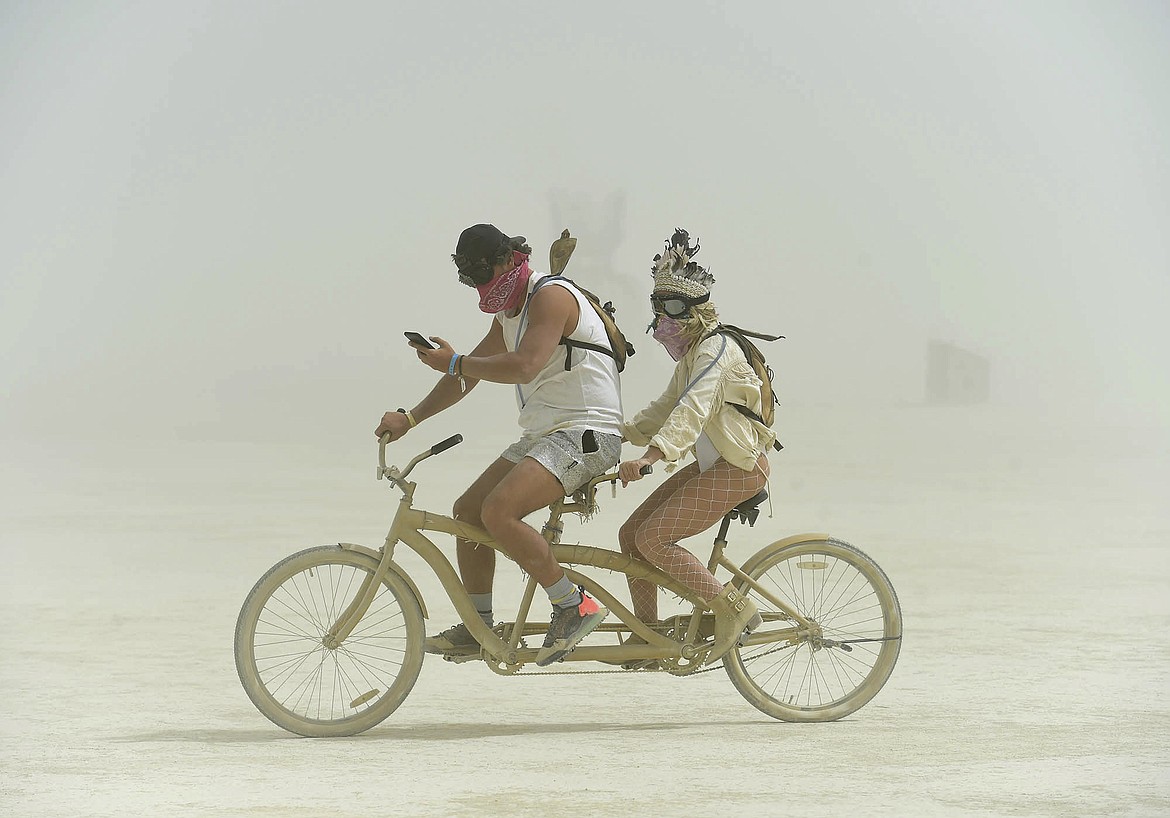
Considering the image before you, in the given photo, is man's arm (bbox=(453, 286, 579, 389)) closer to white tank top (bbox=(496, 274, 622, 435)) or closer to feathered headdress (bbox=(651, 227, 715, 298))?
white tank top (bbox=(496, 274, 622, 435))

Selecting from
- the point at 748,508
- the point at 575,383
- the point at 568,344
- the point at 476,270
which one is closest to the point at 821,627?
the point at 748,508

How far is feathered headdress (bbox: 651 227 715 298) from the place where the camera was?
611 cm

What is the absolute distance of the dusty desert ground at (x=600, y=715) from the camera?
5188 millimetres

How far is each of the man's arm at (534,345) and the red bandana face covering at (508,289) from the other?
10 cm

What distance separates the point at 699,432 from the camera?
594cm

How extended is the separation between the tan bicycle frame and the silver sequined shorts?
0.20 feet

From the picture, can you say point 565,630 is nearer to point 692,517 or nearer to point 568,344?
point 692,517

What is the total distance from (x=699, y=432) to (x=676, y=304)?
1.57 ft

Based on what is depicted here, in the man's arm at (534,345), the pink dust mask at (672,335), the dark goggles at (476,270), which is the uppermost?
the dark goggles at (476,270)

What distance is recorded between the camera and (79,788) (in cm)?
529

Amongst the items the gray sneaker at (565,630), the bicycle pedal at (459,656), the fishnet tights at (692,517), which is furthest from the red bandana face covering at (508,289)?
the bicycle pedal at (459,656)

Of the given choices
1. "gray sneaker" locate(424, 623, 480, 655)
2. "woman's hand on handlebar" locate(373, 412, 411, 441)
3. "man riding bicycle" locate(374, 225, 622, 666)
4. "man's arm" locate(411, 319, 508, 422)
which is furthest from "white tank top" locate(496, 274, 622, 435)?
"gray sneaker" locate(424, 623, 480, 655)

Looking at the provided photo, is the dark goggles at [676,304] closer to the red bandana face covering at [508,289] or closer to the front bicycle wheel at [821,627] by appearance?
the red bandana face covering at [508,289]

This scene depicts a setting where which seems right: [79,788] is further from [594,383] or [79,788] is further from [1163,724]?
[1163,724]
